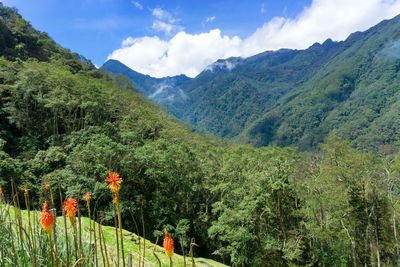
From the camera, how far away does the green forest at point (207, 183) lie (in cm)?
1417

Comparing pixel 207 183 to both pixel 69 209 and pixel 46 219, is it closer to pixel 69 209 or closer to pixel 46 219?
pixel 69 209

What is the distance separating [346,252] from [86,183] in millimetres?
18816

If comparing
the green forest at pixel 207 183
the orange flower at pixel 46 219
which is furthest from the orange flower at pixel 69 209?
the green forest at pixel 207 183

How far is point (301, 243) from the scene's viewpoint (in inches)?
572

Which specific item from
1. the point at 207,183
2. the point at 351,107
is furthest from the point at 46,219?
the point at 351,107

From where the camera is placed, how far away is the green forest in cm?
1417

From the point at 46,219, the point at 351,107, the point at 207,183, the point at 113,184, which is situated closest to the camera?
the point at 46,219

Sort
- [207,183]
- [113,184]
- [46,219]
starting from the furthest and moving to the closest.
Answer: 1. [207,183]
2. [113,184]
3. [46,219]

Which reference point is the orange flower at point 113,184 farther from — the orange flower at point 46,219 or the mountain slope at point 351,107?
the mountain slope at point 351,107

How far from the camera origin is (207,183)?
20516mm

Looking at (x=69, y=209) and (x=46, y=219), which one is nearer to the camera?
(x=46, y=219)

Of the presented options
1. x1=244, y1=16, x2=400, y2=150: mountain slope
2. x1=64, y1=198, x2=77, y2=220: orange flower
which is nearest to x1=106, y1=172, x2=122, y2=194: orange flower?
x1=64, y1=198, x2=77, y2=220: orange flower

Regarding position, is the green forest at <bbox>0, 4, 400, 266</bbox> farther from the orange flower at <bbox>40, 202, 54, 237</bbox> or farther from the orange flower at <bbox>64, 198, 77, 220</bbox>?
the orange flower at <bbox>40, 202, 54, 237</bbox>

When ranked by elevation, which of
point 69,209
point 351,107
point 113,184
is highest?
point 351,107
